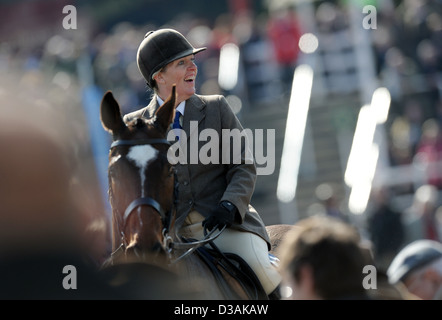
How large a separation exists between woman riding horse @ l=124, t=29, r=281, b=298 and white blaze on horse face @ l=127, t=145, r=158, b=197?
0.66m

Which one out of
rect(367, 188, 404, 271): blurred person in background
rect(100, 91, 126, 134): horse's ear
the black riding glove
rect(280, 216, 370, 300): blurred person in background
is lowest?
rect(280, 216, 370, 300): blurred person in background

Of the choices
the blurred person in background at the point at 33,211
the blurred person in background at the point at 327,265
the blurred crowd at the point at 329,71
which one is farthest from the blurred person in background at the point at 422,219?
the blurred person in background at the point at 33,211

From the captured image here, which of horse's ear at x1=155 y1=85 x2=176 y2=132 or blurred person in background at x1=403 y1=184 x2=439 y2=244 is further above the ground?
blurred person in background at x1=403 y1=184 x2=439 y2=244

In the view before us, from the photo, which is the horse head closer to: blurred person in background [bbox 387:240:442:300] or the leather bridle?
the leather bridle

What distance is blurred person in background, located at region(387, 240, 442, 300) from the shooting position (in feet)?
16.5

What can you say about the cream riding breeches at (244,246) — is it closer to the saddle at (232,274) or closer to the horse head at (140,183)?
the saddle at (232,274)

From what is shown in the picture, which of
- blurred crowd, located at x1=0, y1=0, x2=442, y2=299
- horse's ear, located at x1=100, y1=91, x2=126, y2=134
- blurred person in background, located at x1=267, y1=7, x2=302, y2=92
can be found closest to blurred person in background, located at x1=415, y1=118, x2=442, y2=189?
blurred crowd, located at x1=0, y1=0, x2=442, y2=299

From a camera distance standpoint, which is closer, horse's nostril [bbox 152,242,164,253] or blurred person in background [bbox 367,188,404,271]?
horse's nostril [bbox 152,242,164,253]

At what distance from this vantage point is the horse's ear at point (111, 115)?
15.7 feet

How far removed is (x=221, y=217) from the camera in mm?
5078

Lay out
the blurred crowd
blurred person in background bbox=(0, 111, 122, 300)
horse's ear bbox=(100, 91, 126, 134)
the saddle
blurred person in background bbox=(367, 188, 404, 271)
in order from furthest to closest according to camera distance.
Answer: the blurred crowd, blurred person in background bbox=(367, 188, 404, 271), the saddle, horse's ear bbox=(100, 91, 126, 134), blurred person in background bbox=(0, 111, 122, 300)

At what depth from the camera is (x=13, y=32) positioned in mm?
21797

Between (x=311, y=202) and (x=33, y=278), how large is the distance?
14810 millimetres
